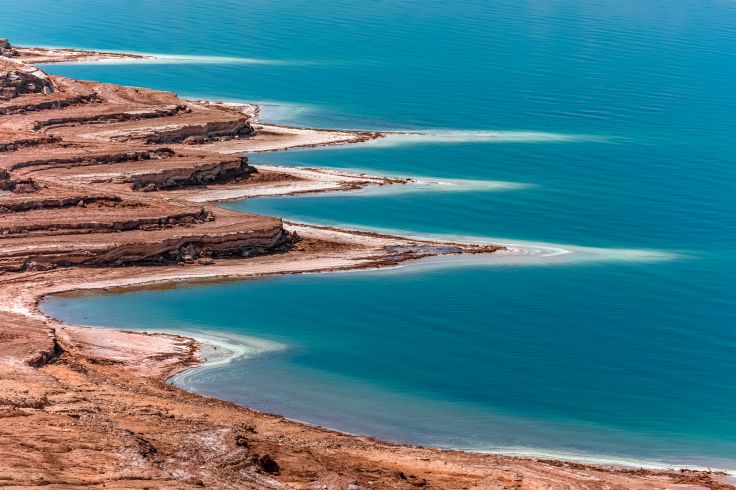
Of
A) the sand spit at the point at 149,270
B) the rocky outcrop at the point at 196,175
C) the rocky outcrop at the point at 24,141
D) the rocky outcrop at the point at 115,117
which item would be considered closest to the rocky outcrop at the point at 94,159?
the sand spit at the point at 149,270

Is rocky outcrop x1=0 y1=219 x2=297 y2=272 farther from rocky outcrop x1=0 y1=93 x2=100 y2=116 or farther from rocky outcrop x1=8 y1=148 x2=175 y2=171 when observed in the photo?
rocky outcrop x1=0 y1=93 x2=100 y2=116

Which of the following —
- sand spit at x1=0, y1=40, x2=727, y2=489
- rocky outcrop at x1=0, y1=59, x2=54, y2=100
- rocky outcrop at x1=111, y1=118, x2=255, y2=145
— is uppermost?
rocky outcrop at x1=0, y1=59, x2=54, y2=100

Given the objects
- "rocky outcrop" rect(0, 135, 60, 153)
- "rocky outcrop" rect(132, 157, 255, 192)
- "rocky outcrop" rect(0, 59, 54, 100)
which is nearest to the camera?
Answer: "rocky outcrop" rect(132, 157, 255, 192)

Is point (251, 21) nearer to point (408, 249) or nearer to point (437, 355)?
point (408, 249)

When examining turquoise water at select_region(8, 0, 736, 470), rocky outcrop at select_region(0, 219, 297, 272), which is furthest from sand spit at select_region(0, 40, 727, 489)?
turquoise water at select_region(8, 0, 736, 470)

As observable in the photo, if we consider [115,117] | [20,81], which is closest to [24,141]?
[115,117]

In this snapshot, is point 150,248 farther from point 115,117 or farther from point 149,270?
point 115,117

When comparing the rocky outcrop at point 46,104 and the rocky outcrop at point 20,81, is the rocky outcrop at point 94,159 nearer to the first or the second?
the rocky outcrop at point 46,104
